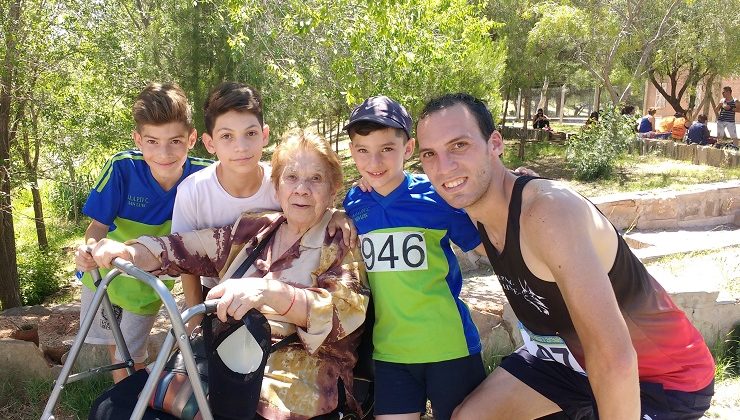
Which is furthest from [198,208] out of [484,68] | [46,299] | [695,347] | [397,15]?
[484,68]

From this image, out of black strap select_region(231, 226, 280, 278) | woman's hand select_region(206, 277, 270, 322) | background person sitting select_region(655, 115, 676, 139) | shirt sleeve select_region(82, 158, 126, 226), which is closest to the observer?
woman's hand select_region(206, 277, 270, 322)

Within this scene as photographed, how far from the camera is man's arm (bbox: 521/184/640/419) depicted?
6.19 ft

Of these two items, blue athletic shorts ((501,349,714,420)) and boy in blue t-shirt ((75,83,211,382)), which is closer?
blue athletic shorts ((501,349,714,420))

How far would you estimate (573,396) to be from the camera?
270cm

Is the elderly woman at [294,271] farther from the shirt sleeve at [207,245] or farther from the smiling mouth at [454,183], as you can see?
the smiling mouth at [454,183]

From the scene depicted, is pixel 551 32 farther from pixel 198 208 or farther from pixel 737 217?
pixel 198 208

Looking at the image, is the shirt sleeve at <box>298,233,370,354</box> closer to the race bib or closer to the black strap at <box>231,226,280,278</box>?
the black strap at <box>231,226,280,278</box>

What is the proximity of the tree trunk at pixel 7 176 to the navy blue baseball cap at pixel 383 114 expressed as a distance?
5960 mm

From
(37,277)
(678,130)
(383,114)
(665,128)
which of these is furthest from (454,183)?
(665,128)

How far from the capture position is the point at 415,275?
254 centimetres

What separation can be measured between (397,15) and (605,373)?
5.95m

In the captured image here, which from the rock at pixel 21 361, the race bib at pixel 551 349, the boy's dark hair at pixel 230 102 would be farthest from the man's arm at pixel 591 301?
the rock at pixel 21 361

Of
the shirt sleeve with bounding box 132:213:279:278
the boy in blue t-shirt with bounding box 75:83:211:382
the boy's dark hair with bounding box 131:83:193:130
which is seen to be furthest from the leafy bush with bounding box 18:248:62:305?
the shirt sleeve with bounding box 132:213:279:278

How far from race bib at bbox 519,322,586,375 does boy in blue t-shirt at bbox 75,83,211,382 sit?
5.83ft
